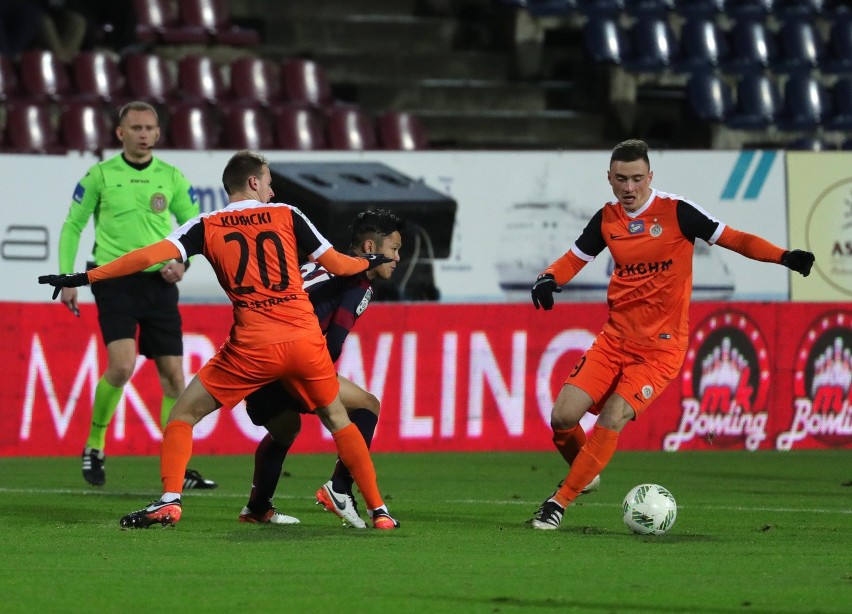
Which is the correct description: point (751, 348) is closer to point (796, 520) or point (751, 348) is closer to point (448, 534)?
point (796, 520)

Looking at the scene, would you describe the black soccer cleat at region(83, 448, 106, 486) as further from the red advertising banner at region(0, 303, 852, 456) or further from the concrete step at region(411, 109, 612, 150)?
the concrete step at region(411, 109, 612, 150)

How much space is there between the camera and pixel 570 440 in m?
8.20

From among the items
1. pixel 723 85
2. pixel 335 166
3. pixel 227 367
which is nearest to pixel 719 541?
pixel 227 367

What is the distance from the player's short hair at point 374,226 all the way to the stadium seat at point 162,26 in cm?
1017

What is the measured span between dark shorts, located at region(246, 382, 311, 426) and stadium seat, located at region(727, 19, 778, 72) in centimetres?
1319

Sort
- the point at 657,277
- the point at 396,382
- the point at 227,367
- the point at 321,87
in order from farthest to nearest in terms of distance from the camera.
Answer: the point at 321,87
the point at 396,382
the point at 657,277
the point at 227,367

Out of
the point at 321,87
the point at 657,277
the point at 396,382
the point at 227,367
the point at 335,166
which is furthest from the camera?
the point at 321,87

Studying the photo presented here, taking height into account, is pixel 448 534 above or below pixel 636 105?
below

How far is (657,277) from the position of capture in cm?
801

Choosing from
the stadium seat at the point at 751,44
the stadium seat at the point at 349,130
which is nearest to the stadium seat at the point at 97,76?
the stadium seat at the point at 349,130

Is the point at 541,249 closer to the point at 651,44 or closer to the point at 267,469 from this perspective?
the point at 651,44

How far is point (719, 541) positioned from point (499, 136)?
1144cm

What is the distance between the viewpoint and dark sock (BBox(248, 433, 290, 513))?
25.5 feet

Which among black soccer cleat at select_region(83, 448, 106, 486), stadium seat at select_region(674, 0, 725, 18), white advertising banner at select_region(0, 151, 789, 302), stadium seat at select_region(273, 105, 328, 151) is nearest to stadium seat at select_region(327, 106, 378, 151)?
stadium seat at select_region(273, 105, 328, 151)
